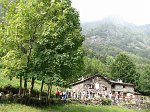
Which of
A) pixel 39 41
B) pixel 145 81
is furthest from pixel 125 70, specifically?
pixel 39 41

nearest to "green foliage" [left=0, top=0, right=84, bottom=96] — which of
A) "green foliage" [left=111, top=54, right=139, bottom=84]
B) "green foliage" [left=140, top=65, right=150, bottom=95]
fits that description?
"green foliage" [left=140, top=65, right=150, bottom=95]

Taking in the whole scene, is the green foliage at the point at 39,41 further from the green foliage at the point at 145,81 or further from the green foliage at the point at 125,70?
the green foliage at the point at 125,70

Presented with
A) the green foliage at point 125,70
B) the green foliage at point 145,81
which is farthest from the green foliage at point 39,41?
the green foliage at point 125,70

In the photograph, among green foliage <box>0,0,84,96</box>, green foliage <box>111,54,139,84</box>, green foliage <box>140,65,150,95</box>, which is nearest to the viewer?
green foliage <box>0,0,84,96</box>

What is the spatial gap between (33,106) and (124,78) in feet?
298

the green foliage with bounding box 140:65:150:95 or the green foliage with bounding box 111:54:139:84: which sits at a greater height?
the green foliage with bounding box 111:54:139:84

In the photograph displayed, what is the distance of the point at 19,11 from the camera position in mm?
41812

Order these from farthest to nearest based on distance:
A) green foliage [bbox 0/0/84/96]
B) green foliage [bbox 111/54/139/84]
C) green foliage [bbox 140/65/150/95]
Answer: green foliage [bbox 111/54/139/84]
green foliage [bbox 140/65/150/95]
green foliage [bbox 0/0/84/96]

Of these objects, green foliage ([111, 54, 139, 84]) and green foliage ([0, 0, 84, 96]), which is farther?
green foliage ([111, 54, 139, 84])

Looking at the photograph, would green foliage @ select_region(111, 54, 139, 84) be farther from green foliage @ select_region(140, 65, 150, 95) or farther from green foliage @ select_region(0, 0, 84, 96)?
green foliage @ select_region(0, 0, 84, 96)

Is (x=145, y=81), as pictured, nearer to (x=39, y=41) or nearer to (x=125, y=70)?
(x=125, y=70)

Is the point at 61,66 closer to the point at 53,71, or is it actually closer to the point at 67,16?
the point at 53,71

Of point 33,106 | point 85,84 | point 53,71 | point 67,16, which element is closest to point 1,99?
point 33,106

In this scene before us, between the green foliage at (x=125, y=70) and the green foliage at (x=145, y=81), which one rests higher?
the green foliage at (x=125, y=70)
